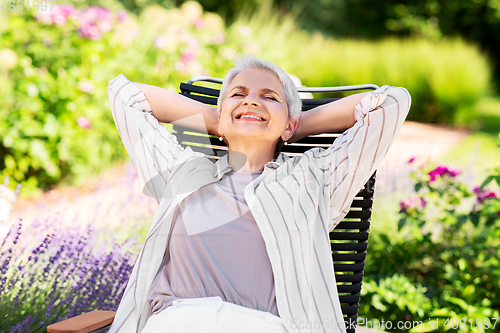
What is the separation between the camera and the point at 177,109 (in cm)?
219

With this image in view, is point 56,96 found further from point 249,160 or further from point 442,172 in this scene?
point 442,172

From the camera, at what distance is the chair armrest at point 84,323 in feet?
4.81

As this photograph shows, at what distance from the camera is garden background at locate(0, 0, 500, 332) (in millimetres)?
2393

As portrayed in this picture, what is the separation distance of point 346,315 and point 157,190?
41.7 inches

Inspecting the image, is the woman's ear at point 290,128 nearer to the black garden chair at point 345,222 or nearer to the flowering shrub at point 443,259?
the black garden chair at point 345,222

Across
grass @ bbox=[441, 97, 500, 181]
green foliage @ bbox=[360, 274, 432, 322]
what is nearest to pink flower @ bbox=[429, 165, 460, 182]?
green foliage @ bbox=[360, 274, 432, 322]

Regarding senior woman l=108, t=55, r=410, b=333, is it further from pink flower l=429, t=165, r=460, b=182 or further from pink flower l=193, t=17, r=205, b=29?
pink flower l=193, t=17, r=205, b=29

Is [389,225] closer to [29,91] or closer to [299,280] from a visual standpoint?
[299,280]

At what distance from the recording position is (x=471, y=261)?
3.05 meters

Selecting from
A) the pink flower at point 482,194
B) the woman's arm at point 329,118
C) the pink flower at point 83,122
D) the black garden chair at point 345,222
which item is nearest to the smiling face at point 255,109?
the woman's arm at point 329,118

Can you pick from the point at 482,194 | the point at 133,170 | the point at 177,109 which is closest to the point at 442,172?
the point at 482,194

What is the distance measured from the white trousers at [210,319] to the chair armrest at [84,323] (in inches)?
6.0

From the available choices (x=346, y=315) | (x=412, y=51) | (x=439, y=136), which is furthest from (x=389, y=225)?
(x=412, y=51)

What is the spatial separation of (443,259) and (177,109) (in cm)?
224
